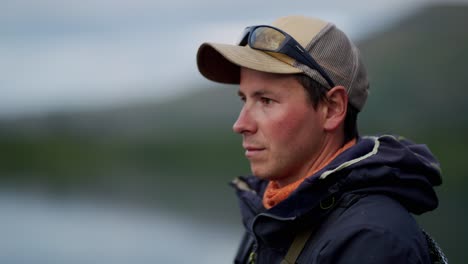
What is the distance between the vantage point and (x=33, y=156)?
5576 inches

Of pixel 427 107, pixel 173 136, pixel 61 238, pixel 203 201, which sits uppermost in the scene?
pixel 61 238

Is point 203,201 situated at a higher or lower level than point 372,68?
higher

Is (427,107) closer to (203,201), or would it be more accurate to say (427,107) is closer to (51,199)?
(203,201)

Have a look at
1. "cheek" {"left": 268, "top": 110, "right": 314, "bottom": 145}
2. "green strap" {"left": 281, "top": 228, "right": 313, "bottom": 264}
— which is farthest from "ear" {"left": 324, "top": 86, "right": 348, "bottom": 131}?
"green strap" {"left": 281, "top": 228, "right": 313, "bottom": 264}

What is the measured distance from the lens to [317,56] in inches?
127

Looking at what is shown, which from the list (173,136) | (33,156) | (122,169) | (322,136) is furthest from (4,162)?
(322,136)

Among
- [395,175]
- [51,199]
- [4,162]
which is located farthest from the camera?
[4,162]

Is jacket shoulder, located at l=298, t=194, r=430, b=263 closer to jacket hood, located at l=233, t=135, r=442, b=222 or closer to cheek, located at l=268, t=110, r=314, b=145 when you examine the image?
jacket hood, located at l=233, t=135, r=442, b=222

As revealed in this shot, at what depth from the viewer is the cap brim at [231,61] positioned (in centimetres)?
321

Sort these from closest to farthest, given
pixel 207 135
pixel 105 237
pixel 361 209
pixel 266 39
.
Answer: pixel 361 209, pixel 266 39, pixel 105 237, pixel 207 135

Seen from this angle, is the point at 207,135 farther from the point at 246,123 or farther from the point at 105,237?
the point at 246,123

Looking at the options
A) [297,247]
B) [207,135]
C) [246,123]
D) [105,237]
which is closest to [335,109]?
[246,123]

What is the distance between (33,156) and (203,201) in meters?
87.1

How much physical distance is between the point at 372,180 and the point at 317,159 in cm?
53
